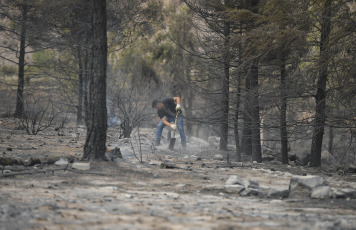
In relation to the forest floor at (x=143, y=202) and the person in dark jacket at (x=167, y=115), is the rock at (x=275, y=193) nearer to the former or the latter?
the forest floor at (x=143, y=202)

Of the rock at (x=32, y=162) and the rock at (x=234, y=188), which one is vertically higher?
the rock at (x=32, y=162)

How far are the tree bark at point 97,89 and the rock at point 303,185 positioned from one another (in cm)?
301

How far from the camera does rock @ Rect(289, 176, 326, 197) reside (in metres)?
5.80

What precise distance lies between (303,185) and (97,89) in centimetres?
339

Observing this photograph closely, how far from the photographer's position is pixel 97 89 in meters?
6.88

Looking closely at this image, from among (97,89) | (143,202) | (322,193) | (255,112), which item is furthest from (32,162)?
(255,112)

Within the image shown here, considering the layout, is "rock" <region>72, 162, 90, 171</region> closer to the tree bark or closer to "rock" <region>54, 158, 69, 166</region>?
"rock" <region>54, 158, 69, 166</region>

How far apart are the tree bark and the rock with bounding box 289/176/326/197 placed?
301cm

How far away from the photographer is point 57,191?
16.5 ft

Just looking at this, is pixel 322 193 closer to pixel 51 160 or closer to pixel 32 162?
pixel 51 160

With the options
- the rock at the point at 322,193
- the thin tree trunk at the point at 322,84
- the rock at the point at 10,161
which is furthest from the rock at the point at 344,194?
the rock at the point at 10,161

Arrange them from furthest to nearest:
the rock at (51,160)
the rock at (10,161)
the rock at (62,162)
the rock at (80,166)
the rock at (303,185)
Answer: the rock at (51,160) → the rock at (62,162) → the rock at (10,161) → the rock at (80,166) → the rock at (303,185)

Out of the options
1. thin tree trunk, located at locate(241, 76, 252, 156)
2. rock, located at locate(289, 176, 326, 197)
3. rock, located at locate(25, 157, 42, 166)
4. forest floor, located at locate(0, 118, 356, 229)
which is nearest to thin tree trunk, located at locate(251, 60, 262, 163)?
thin tree trunk, located at locate(241, 76, 252, 156)

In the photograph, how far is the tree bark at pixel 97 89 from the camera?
22.6 feet
